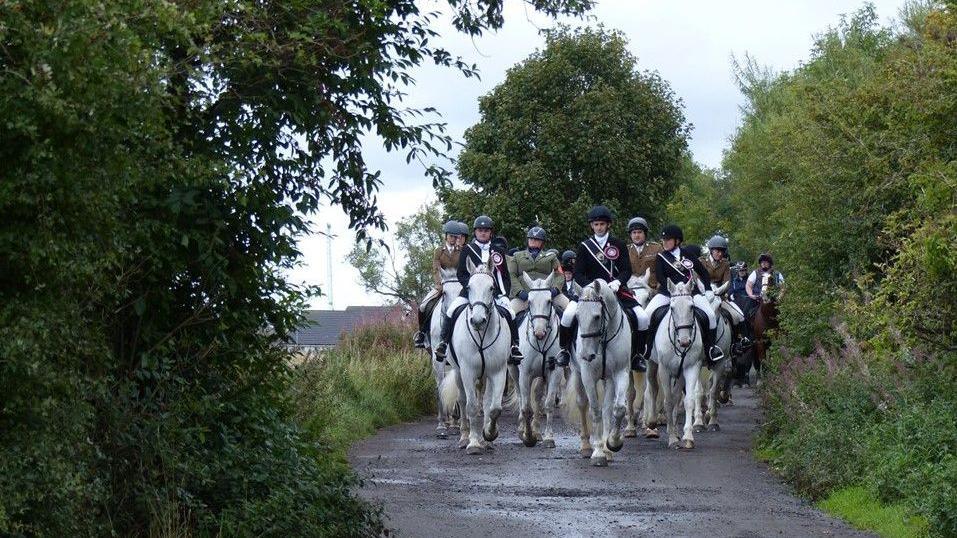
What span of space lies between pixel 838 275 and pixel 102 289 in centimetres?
1552

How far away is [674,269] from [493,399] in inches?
125

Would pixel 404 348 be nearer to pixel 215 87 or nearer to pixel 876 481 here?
pixel 876 481

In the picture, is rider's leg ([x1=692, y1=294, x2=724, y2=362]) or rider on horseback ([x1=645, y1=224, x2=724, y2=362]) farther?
rider's leg ([x1=692, y1=294, x2=724, y2=362])

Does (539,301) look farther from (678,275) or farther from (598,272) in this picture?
(678,275)

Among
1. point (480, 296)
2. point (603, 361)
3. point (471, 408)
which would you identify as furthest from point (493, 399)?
point (603, 361)

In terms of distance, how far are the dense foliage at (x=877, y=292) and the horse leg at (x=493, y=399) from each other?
352cm

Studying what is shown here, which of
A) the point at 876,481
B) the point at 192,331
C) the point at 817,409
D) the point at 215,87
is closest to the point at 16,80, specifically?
the point at 215,87

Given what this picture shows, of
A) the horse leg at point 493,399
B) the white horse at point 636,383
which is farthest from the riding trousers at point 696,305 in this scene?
the horse leg at point 493,399

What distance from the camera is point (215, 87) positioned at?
408 inches

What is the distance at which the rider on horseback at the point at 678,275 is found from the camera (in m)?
20.6

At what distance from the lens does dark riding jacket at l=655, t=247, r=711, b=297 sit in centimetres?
2050

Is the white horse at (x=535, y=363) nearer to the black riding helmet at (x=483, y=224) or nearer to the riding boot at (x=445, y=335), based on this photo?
the black riding helmet at (x=483, y=224)

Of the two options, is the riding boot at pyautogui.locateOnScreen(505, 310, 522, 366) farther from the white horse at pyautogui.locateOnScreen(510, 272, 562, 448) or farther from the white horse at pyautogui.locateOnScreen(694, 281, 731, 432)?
the white horse at pyautogui.locateOnScreen(694, 281, 731, 432)

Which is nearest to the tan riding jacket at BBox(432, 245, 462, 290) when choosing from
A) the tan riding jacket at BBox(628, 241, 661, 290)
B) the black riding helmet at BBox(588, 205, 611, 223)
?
the tan riding jacket at BBox(628, 241, 661, 290)
